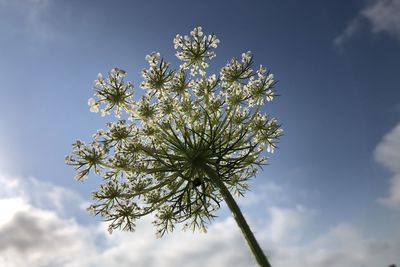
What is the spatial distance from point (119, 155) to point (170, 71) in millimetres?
3236

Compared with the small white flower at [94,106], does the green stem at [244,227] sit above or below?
below

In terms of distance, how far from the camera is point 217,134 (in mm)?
12078

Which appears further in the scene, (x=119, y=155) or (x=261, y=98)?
(x=261, y=98)

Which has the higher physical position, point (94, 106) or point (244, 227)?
point (94, 106)

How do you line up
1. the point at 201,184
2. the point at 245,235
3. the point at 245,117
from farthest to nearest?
the point at 245,117
the point at 201,184
the point at 245,235

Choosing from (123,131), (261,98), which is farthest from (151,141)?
(261,98)

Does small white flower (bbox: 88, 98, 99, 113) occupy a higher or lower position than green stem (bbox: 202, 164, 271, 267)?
higher

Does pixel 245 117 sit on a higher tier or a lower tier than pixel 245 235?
higher

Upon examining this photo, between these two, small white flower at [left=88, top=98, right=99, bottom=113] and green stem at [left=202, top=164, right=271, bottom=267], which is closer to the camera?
green stem at [left=202, top=164, right=271, bottom=267]

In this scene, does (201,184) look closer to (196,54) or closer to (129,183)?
(129,183)

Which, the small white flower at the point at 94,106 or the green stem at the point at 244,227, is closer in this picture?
the green stem at the point at 244,227

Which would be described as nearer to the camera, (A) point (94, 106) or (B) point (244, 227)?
(B) point (244, 227)

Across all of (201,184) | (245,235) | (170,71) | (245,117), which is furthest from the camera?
(245,117)

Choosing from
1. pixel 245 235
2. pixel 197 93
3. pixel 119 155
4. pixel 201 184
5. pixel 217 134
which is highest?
pixel 197 93
